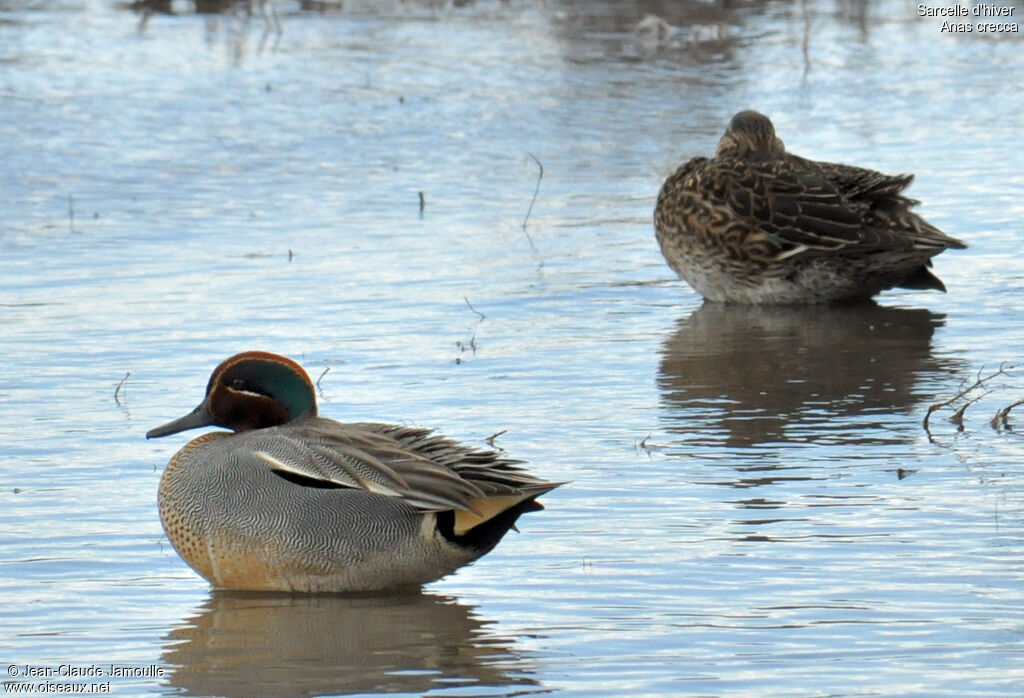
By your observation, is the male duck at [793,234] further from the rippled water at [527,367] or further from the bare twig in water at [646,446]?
the bare twig in water at [646,446]

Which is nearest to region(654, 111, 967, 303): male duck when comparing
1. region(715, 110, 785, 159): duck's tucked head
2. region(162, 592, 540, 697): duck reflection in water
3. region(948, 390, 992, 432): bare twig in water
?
region(715, 110, 785, 159): duck's tucked head

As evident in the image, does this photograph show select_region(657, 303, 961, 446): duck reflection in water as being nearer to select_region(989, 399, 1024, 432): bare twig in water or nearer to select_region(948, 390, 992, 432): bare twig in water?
select_region(948, 390, 992, 432): bare twig in water

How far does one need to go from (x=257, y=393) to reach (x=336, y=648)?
100 centimetres

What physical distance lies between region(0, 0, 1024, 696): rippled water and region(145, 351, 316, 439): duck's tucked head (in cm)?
44

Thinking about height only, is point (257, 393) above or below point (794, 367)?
above

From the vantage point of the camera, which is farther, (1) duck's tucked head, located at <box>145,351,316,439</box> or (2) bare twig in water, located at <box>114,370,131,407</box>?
(2) bare twig in water, located at <box>114,370,131,407</box>

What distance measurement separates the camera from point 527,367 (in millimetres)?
7852

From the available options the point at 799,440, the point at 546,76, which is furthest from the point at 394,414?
the point at 546,76

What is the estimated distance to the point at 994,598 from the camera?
4.97 metres

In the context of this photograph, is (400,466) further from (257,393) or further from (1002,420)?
(1002,420)

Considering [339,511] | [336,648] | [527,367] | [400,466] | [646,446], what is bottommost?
[527,367]

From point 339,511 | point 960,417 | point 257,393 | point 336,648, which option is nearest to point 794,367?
point 960,417

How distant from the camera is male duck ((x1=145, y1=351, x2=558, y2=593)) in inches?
208

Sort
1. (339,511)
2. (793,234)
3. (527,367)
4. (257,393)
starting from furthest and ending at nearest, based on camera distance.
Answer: (793,234), (527,367), (257,393), (339,511)
